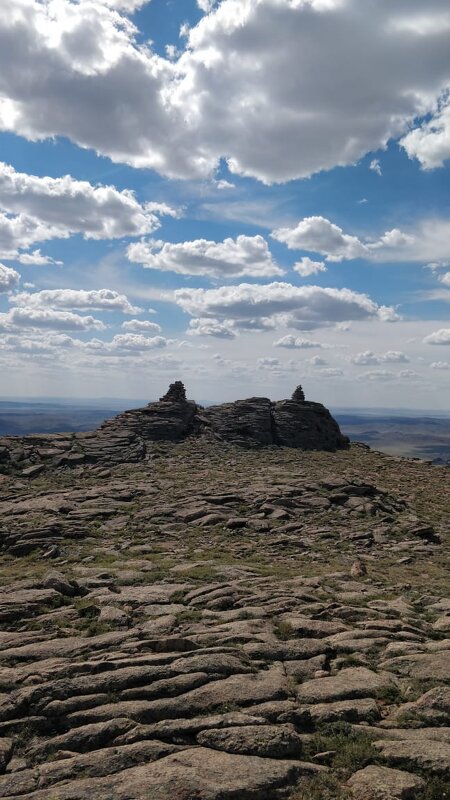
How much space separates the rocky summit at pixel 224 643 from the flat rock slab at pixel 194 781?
4 centimetres

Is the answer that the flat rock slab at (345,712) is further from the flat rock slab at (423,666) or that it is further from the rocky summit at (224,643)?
the flat rock slab at (423,666)

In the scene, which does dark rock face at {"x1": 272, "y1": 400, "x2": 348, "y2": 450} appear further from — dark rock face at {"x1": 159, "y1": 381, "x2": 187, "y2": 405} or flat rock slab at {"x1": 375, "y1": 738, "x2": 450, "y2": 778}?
flat rock slab at {"x1": 375, "y1": 738, "x2": 450, "y2": 778}

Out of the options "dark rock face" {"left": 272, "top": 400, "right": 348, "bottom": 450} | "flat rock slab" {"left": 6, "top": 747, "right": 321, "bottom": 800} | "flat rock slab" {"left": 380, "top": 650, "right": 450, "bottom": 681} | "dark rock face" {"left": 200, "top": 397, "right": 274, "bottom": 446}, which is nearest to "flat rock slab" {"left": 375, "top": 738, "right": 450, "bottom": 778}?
"flat rock slab" {"left": 6, "top": 747, "right": 321, "bottom": 800}

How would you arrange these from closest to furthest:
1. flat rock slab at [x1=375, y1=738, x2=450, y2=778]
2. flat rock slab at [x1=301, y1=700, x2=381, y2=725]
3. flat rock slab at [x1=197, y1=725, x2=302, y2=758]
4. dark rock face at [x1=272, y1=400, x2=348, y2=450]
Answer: flat rock slab at [x1=375, y1=738, x2=450, y2=778] → flat rock slab at [x1=197, y1=725, x2=302, y2=758] → flat rock slab at [x1=301, y1=700, x2=381, y2=725] → dark rock face at [x1=272, y1=400, x2=348, y2=450]

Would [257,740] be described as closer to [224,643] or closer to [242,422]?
[224,643]

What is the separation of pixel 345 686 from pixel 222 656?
3.83 meters

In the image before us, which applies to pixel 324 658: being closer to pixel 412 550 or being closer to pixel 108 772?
pixel 108 772

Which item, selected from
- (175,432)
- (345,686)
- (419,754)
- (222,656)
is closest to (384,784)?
(419,754)

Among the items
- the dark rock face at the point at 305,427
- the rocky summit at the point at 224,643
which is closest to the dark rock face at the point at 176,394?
the dark rock face at the point at 305,427

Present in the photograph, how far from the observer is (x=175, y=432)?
216 feet

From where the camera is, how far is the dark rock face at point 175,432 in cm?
5619

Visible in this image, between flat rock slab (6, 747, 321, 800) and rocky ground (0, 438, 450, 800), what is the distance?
0.04m

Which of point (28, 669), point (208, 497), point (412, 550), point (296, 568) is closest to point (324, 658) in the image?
point (28, 669)

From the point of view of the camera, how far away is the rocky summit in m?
11.4
